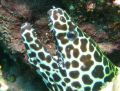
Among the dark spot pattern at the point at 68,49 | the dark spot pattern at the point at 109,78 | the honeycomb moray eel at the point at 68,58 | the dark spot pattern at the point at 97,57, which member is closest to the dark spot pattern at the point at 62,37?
the honeycomb moray eel at the point at 68,58

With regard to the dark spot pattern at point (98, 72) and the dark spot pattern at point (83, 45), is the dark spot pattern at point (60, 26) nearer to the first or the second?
the dark spot pattern at point (83, 45)

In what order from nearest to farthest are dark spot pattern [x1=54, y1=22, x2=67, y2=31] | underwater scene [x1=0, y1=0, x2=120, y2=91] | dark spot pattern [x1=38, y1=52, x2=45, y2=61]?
dark spot pattern [x1=54, y1=22, x2=67, y2=31] < underwater scene [x1=0, y1=0, x2=120, y2=91] < dark spot pattern [x1=38, y1=52, x2=45, y2=61]

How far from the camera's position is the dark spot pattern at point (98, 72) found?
2.64m

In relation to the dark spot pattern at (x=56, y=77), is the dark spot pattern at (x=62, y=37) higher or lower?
higher

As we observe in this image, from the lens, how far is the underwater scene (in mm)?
2523

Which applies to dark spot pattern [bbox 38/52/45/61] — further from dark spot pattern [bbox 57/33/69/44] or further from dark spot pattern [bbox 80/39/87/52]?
dark spot pattern [bbox 80/39/87/52]

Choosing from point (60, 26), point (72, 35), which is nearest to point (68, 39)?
point (72, 35)

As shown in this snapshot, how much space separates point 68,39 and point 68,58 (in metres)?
0.37

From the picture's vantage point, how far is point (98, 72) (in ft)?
8.73

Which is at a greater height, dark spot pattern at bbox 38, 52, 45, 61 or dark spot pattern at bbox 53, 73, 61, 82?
dark spot pattern at bbox 38, 52, 45, 61

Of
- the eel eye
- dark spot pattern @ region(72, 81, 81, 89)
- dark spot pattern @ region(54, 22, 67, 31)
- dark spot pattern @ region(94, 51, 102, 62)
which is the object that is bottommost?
dark spot pattern @ region(72, 81, 81, 89)

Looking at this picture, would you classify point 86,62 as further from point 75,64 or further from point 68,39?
point 68,39

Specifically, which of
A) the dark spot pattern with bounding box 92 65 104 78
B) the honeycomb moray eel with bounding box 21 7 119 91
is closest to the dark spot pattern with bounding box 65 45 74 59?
the honeycomb moray eel with bounding box 21 7 119 91

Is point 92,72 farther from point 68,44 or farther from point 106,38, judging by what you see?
point 106,38
